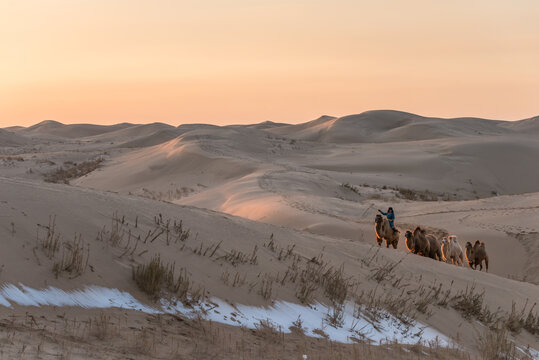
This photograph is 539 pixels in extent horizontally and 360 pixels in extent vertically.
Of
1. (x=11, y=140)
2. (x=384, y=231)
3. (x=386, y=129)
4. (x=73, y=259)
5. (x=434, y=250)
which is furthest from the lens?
(x=386, y=129)

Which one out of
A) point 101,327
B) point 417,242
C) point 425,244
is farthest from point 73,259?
point 425,244

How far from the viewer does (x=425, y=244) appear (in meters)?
13.9

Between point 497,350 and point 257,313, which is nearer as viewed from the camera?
point 257,313

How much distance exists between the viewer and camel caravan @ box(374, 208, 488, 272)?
13883mm

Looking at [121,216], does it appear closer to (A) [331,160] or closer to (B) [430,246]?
(B) [430,246]

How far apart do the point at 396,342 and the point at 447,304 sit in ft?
8.46

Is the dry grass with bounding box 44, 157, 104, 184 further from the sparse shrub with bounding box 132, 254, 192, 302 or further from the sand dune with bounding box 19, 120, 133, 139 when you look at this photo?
the sand dune with bounding box 19, 120, 133, 139

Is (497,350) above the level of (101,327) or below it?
below

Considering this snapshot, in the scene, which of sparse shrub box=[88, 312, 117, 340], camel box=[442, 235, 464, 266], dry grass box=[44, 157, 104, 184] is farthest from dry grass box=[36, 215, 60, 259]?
dry grass box=[44, 157, 104, 184]

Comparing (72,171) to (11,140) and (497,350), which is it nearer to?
(497,350)

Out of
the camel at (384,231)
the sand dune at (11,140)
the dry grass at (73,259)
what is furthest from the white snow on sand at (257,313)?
the sand dune at (11,140)

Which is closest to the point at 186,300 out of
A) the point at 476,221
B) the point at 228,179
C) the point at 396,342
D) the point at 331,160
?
the point at 396,342

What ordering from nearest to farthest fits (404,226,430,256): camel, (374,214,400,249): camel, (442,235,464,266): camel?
1. (404,226,430,256): camel
2. (374,214,400,249): camel
3. (442,235,464,266): camel

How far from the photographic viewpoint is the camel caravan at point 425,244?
13.9m
